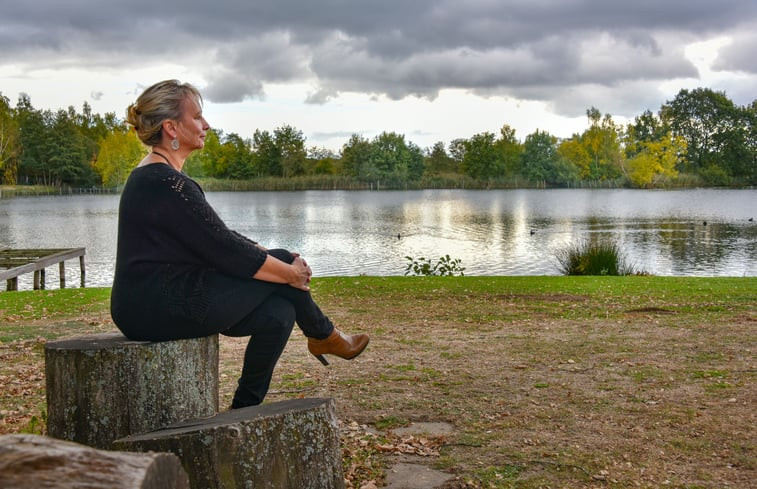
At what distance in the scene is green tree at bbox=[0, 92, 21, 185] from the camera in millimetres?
98194

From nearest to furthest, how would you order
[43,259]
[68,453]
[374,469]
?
1. [68,453]
2. [374,469]
3. [43,259]

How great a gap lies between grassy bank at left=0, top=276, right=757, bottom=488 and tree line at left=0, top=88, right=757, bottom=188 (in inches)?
4229

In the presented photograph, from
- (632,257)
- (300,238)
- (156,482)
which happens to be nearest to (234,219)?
(300,238)

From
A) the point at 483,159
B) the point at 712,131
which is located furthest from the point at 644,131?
the point at 483,159

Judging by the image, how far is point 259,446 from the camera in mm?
3152

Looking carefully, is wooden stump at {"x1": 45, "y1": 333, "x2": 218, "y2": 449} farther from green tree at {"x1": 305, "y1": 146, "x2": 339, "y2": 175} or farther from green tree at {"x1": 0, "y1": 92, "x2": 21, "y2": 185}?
green tree at {"x1": 305, "y1": 146, "x2": 339, "y2": 175}

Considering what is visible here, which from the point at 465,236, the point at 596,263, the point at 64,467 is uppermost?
the point at 64,467

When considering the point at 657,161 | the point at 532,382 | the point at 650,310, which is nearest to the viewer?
the point at 532,382

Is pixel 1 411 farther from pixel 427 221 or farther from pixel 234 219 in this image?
pixel 234 219

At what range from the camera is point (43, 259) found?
1697cm

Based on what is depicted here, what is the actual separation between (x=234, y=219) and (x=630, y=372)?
49542 mm

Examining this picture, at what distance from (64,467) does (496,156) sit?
13550 cm

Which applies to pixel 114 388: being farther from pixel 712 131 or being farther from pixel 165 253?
pixel 712 131

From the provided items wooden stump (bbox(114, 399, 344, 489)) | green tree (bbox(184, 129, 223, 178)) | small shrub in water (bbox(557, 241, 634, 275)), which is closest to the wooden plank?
small shrub in water (bbox(557, 241, 634, 275))
